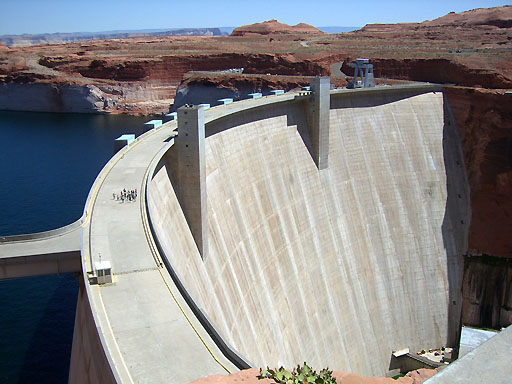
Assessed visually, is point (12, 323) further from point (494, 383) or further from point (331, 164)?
point (494, 383)

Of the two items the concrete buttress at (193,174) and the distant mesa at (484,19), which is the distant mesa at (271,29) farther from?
the concrete buttress at (193,174)

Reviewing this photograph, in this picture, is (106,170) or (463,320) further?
(463,320)

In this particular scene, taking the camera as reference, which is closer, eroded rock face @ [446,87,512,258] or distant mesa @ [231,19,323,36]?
eroded rock face @ [446,87,512,258]

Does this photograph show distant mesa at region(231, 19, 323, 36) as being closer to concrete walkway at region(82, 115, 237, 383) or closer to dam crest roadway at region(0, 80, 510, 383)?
dam crest roadway at region(0, 80, 510, 383)

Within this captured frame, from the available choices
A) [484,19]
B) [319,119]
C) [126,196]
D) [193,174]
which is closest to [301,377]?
[126,196]

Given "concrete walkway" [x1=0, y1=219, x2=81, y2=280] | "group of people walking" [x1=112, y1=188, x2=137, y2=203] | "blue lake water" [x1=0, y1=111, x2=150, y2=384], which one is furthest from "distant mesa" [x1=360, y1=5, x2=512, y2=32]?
"concrete walkway" [x1=0, y1=219, x2=81, y2=280]

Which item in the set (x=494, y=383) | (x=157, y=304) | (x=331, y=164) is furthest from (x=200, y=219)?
(x=494, y=383)

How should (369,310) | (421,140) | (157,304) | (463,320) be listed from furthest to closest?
(421,140)
(463,320)
(369,310)
(157,304)
